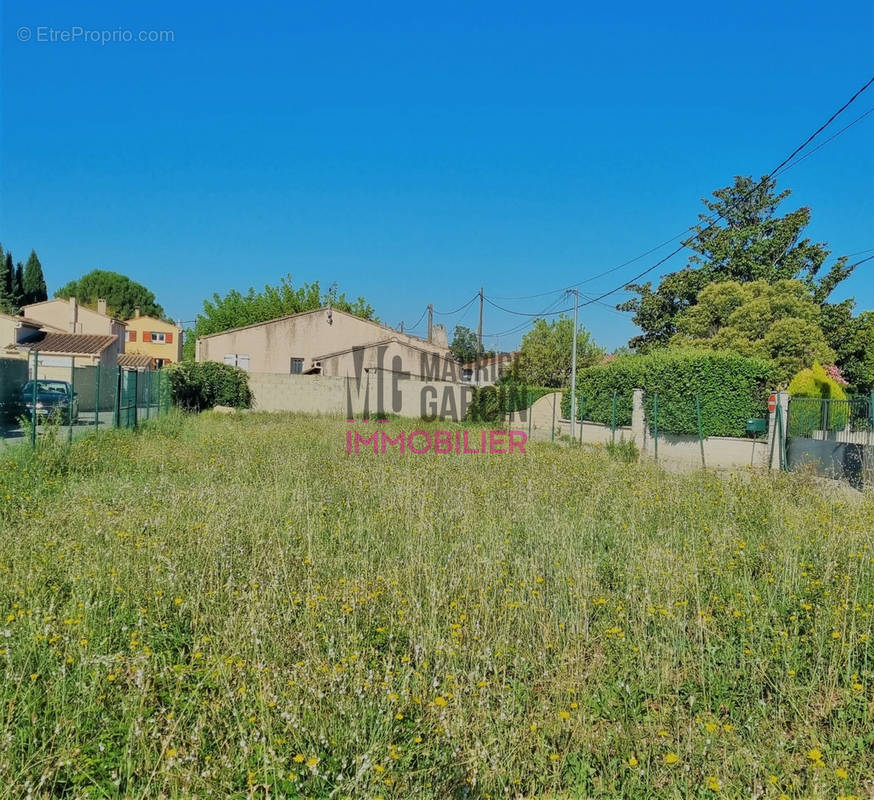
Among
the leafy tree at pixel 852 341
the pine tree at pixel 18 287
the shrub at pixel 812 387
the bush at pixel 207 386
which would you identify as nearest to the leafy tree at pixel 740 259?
the leafy tree at pixel 852 341

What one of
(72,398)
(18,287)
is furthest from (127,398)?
(18,287)

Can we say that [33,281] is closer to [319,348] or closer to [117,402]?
[319,348]

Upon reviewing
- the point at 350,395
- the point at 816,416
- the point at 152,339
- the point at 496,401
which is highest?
the point at 152,339

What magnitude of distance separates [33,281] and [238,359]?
48357mm

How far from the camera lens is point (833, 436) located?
13.9 metres

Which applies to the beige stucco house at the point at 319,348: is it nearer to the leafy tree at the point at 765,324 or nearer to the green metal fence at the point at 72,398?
the green metal fence at the point at 72,398

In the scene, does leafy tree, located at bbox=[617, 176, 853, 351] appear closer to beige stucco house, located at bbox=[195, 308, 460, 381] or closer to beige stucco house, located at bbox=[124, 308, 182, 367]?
beige stucco house, located at bbox=[195, 308, 460, 381]

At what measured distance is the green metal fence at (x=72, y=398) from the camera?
9992 millimetres

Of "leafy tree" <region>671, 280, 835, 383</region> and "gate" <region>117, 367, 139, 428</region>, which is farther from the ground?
"leafy tree" <region>671, 280, 835, 383</region>

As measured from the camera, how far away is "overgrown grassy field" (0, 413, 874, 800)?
2371 mm

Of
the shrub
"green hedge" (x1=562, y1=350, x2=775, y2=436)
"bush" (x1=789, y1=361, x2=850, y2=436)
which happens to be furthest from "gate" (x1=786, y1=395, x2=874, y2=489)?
the shrub

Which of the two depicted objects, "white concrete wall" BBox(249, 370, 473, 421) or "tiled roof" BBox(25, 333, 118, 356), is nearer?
"white concrete wall" BBox(249, 370, 473, 421)

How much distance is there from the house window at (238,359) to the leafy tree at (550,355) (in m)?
19.9

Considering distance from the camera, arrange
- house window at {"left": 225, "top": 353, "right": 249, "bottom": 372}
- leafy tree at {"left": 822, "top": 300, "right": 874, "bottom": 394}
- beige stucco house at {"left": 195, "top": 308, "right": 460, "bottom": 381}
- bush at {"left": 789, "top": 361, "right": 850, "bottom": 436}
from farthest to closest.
Answer: 1. house window at {"left": 225, "top": 353, "right": 249, "bottom": 372}
2. beige stucco house at {"left": 195, "top": 308, "right": 460, "bottom": 381}
3. leafy tree at {"left": 822, "top": 300, "right": 874, "bottom": 394}
4. bush at {"left": 789, "top": 361, "right": 850, "bottom": 436}
